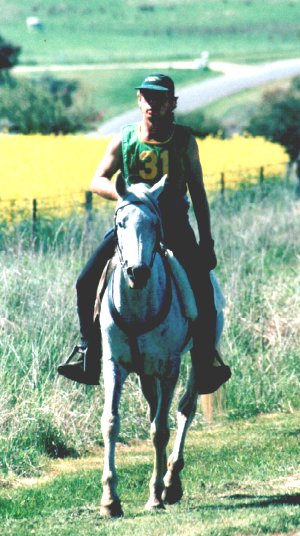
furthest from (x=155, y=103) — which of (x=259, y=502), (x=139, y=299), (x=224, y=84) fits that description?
(x=224, y=84)

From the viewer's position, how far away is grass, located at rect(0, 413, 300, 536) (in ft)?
29.1

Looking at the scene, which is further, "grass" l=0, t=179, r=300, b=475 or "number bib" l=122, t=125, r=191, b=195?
"grass" l=0, t=179, r=300, b=475

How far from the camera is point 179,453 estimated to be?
10219 mm

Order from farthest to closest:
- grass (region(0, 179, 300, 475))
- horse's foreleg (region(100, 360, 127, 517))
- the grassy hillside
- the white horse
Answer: the grassy hillside
grass (region(0, 179, 300, 475))
horse's foreleg (region(100, 360, 127, 517))
the white horse

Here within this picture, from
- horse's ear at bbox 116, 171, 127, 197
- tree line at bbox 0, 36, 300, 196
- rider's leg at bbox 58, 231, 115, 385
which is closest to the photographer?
horse's ear at bbox 116, 171, 127, 197

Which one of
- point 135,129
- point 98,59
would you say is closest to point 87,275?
point 135,129

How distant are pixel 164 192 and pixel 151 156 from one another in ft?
0.98

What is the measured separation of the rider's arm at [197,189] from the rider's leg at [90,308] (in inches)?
24.1

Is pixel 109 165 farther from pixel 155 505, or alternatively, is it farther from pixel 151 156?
pixel 155 505

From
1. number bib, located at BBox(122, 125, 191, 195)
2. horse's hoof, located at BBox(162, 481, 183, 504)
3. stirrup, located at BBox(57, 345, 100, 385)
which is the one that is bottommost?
horse's hoof, located at BBox(162, 481, 183, 504)

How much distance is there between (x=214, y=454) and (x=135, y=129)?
3.41 meters

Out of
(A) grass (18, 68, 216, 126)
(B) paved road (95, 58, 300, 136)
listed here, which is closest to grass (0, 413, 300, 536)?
(B) paved road (95, 58, 300, 136)

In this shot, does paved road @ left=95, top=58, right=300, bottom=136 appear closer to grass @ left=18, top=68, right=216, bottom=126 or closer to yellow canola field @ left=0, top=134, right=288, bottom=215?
grass @ left=18, top=68, right=216, bottom=126

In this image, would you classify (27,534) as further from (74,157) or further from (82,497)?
(74,157)
